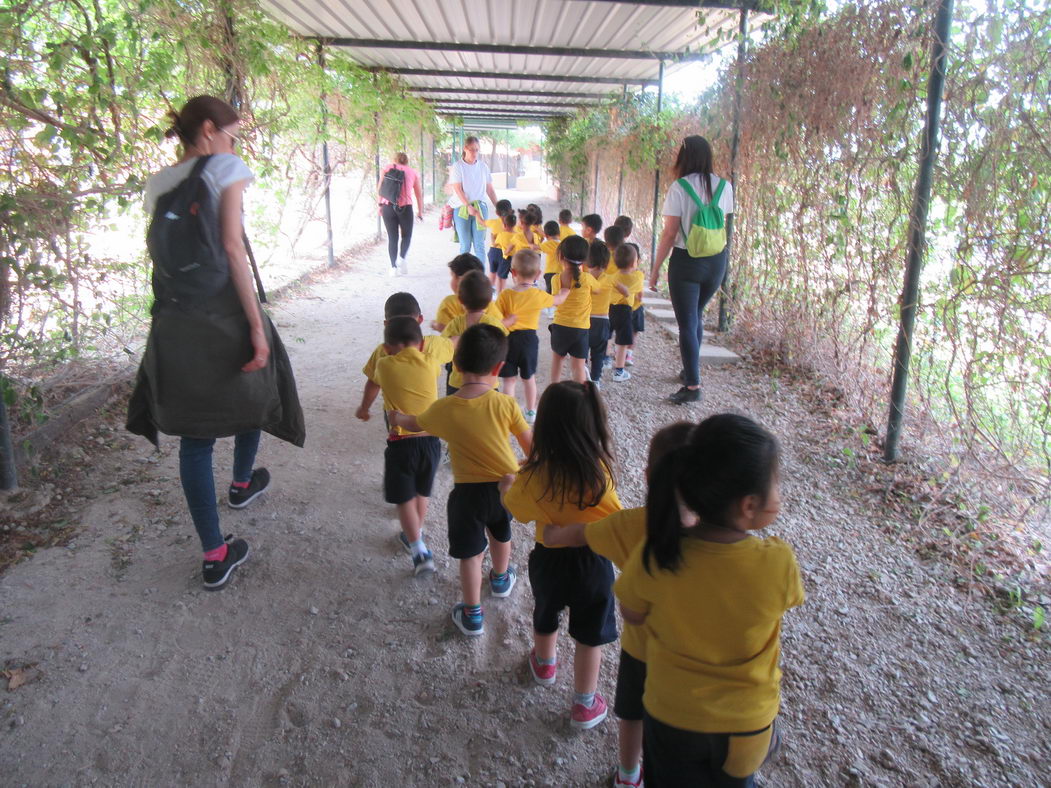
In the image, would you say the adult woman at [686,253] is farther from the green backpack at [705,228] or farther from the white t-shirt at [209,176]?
the white t-shirt at [209,176]

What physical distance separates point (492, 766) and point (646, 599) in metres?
0.82

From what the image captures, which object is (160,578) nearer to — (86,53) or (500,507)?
(500,507)

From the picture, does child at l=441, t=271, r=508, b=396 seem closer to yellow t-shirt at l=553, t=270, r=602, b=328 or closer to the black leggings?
yellow t-shirt at l=553, t=270, r=602, b=328

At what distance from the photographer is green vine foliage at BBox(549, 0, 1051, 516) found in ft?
9.25

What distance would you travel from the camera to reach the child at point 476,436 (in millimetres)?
2148

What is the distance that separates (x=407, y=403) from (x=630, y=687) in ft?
4.41

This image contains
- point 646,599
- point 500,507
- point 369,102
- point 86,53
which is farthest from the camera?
point 369,102

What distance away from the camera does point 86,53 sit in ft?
10.8

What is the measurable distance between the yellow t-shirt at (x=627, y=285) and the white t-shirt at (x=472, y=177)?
316 cm

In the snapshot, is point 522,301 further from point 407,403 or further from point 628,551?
point 628,551

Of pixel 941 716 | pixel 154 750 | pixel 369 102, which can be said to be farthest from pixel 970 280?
pixel 369 102

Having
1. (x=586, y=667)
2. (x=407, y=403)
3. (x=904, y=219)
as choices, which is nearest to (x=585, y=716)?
(x=586, y=667)

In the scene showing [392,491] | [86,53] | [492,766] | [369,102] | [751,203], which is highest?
[369,102]

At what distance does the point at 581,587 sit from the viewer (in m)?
1.87
